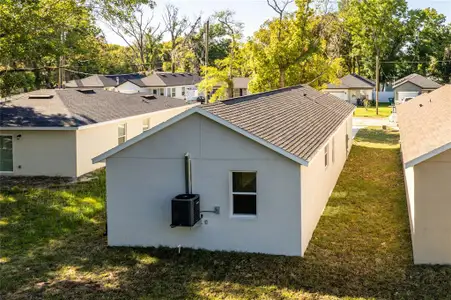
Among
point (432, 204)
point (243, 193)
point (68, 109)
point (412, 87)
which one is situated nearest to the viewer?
point (432, 204)

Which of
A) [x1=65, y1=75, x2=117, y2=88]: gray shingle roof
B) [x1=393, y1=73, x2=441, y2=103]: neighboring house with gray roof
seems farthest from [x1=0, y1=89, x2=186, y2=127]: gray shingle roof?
[x1=393, y1=73, x2=441, y2=103]: neighboring house with gray roof

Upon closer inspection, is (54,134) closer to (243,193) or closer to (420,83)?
(243,193)

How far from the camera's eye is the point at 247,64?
3275 cm

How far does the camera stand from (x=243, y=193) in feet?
33.7

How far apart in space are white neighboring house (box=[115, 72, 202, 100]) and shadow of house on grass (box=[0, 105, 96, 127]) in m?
32.2

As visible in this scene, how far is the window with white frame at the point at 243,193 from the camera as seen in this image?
10.3 meters

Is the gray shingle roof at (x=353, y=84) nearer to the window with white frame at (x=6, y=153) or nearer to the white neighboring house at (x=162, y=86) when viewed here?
the white neighboring house at (x=162, y=86)

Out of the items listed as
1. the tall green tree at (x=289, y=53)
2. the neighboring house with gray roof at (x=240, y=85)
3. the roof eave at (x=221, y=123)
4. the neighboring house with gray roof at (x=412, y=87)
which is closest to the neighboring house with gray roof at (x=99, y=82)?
the neighboring house with gray roof at (x=240, y=85)

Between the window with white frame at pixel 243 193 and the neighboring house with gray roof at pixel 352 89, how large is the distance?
150 ft

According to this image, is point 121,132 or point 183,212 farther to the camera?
point 121,132

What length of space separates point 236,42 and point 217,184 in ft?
93.0

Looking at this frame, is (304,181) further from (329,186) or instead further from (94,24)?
(94,24)

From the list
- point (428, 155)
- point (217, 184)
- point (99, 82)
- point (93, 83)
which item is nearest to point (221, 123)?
point (217, 184)

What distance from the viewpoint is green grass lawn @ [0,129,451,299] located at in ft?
27.7
